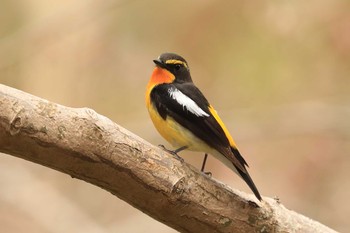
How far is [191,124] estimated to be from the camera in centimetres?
355

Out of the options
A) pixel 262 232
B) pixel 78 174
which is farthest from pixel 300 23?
pixel 78 174

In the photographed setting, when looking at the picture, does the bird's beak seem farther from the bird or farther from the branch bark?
the branch bark

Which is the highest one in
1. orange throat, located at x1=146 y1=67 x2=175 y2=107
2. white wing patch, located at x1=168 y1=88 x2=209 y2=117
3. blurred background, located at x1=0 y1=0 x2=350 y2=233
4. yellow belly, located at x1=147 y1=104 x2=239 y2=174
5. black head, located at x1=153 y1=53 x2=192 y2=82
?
blurred background, located at x1=0 y1=0 x2=350 y2=233

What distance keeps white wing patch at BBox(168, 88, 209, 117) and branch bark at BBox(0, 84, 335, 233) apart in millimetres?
459

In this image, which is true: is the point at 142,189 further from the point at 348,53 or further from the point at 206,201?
the point at 348,53

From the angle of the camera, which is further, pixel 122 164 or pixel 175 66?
pixel 175 66

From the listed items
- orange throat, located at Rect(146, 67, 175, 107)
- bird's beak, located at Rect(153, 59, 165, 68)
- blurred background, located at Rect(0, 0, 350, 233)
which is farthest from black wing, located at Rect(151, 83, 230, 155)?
blurred background, located at Rect(0, 0, 350, 233)

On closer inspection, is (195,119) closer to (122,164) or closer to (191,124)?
(191,124)

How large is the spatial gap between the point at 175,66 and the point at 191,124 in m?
0.58

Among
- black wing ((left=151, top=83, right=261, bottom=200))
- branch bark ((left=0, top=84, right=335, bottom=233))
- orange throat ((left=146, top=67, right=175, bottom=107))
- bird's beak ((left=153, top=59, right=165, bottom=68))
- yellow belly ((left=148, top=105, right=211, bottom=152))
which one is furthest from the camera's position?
bird's beak ((left=153, top=59, right=165, bottom=68))

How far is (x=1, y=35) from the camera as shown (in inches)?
296

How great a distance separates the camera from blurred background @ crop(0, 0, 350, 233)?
7189 mm

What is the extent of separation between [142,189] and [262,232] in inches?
29.9

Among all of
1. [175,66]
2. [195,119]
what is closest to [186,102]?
[195,119]
